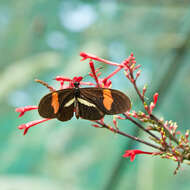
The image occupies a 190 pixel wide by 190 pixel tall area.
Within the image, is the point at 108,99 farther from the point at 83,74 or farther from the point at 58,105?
the point at 83,74

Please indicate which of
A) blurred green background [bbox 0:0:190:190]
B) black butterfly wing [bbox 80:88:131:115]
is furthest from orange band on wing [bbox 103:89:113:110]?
blurred green background [bbox 0:0:190:190]

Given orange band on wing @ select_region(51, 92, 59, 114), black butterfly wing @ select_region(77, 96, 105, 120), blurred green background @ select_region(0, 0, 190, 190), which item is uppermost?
blurred green background @ select_region(0, 0, 190, 190)

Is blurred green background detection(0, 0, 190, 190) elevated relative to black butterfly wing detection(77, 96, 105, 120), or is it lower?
elevated

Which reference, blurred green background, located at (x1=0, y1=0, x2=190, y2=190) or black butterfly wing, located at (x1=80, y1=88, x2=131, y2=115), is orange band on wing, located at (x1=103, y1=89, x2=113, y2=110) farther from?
blurred green background, located at (x1=0, y1=0, x2=190, y2=190)

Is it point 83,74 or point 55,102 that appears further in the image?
point 83,74

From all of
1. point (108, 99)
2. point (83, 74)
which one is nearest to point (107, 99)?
point (108, 99)

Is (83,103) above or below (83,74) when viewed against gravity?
below

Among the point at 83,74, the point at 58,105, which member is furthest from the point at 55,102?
the point at 83,74

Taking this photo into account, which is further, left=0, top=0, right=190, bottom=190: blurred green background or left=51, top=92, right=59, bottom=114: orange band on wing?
left=0, top=0, right=190, bottom=190: blurred green background
